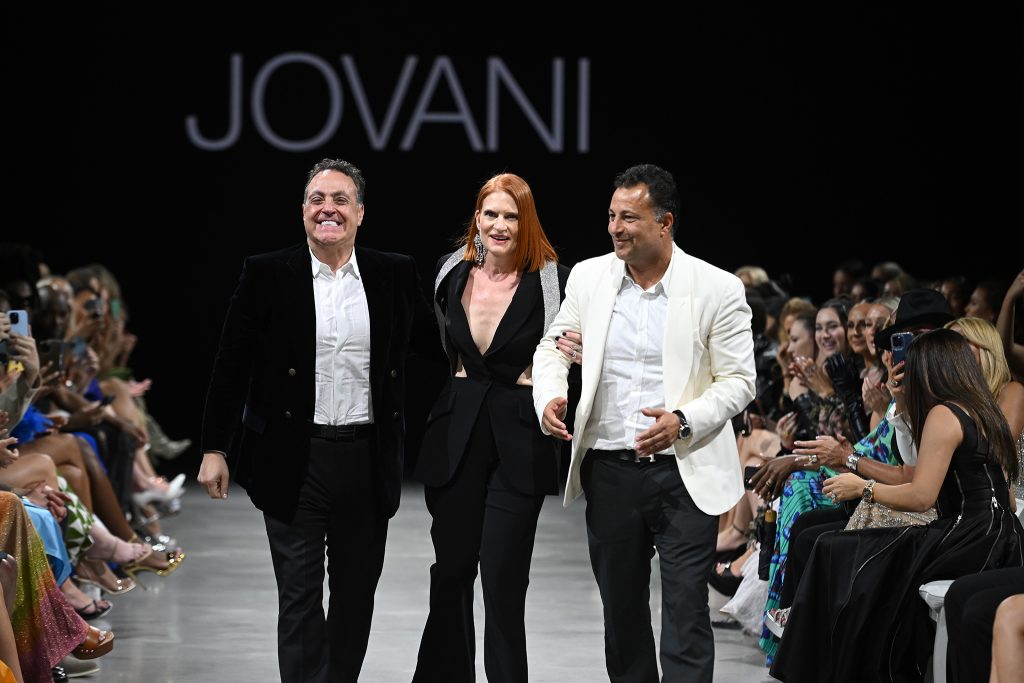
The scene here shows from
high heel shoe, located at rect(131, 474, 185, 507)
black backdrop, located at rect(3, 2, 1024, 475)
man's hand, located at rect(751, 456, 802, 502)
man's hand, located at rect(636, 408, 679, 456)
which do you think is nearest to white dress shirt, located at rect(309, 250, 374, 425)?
man's hand, located at rect(636, 408, 679, 456)

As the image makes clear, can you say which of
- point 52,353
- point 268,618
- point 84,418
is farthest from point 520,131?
point 268,618

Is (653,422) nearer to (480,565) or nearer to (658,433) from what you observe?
(658,433)

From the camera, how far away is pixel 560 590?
6324 millimetres

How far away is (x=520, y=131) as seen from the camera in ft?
35.7

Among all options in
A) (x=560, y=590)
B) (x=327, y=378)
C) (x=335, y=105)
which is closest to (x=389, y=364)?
(x=327, y=378)

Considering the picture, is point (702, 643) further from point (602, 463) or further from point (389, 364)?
point (389, 364)

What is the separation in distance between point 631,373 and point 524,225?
2.04 feet

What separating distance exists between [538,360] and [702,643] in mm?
809

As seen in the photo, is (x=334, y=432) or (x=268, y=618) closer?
(x=334, y=432)

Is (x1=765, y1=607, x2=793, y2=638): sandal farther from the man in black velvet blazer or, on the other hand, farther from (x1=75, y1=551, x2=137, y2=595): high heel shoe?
(x1=75, y1=551, x2=137, y2=595): high heel shoe

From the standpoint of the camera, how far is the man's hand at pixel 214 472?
391 centimetres

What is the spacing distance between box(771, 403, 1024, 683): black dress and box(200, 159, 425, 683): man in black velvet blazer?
120cm

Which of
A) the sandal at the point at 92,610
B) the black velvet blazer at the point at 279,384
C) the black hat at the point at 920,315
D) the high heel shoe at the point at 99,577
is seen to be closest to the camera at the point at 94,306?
the high heel shoe at the point at 99,577

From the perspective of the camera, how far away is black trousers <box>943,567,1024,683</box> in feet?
11.7
